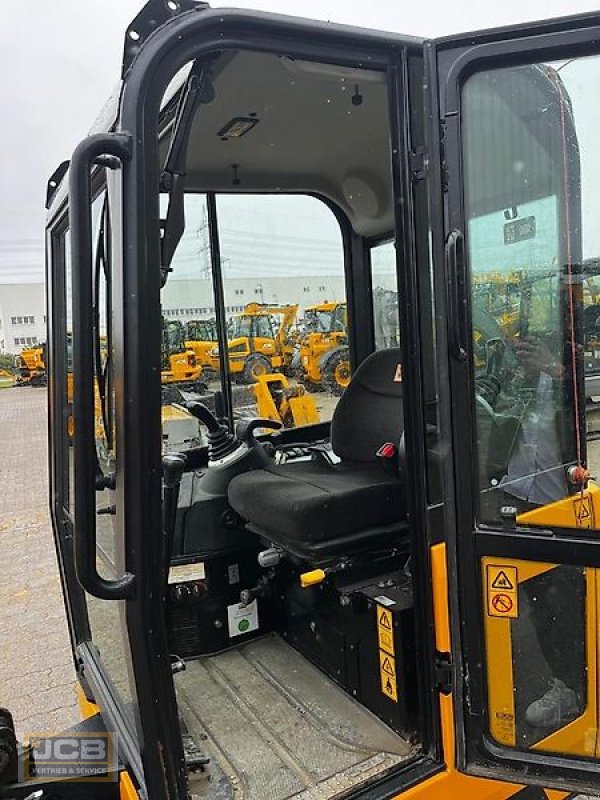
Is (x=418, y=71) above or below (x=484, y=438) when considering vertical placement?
above

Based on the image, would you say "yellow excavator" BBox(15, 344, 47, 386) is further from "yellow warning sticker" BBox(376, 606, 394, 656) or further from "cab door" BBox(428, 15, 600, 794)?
"cab door" BBox(428, 15, 600, 794)

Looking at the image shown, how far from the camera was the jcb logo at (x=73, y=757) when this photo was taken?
5.60 feet

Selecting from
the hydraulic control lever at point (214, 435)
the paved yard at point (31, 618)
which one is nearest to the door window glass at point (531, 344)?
the hydraulic control lever at point (214, 435)

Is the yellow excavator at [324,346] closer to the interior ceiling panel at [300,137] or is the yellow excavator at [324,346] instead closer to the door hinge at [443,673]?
the interior ceiling panel at [300,137]

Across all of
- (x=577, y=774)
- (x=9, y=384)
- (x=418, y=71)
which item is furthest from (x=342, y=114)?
(x=9, y=384)

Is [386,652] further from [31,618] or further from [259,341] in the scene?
[31,618]

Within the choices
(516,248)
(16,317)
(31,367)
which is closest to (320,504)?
(516,248)

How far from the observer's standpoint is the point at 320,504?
222 centimetres

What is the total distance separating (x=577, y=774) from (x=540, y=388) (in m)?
0.85

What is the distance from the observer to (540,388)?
5.15ft

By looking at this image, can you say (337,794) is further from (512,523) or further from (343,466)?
(343,466)

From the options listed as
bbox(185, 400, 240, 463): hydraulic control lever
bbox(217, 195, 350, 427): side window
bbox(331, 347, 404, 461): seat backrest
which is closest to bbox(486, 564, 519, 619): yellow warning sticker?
bbox(331, 347, 404, 461): seat backrest

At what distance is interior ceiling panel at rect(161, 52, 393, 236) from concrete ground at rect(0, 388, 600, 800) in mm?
1045

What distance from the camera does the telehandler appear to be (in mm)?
1337
